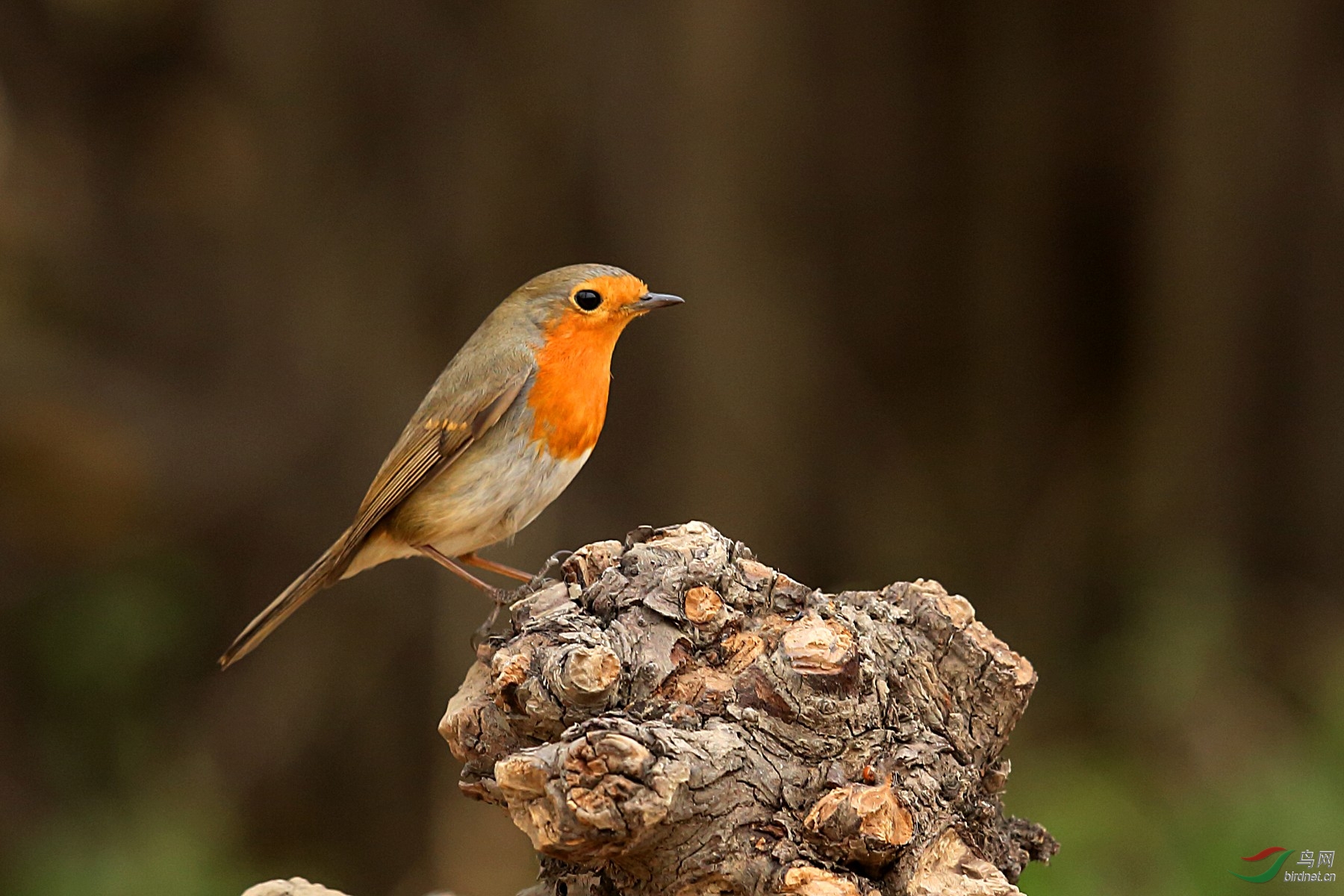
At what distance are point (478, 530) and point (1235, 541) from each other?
362 centimetres

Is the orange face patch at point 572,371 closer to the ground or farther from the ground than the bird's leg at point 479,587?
farther from the ground

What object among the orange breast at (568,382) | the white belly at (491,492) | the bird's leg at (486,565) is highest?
the orange breast at (568,382)

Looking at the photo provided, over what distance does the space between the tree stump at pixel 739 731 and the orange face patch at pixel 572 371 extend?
812 millimetres

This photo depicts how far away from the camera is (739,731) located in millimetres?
1762

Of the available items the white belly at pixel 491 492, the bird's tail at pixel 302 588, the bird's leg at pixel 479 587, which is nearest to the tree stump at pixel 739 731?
the bird's leg at pixel 479 587

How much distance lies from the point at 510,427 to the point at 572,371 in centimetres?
18

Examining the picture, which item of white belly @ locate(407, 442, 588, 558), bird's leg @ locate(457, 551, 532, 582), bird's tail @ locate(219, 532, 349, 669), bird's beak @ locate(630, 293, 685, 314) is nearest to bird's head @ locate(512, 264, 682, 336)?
bird's beak @ locate(630, 293, 685, 314)

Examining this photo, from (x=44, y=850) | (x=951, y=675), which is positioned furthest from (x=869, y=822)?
(x=44, y=850)

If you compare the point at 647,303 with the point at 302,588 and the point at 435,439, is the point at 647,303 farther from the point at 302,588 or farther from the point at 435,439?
the point at 302,588

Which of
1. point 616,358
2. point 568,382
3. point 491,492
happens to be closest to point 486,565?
point 491,492

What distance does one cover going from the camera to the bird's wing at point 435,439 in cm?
286

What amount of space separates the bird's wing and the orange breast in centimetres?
5

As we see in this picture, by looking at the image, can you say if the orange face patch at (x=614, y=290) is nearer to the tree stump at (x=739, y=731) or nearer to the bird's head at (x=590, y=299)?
the bird's head at (x=590, y=299)

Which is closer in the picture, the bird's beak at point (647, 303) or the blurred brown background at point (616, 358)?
the bird's beak at point (647, 303)
